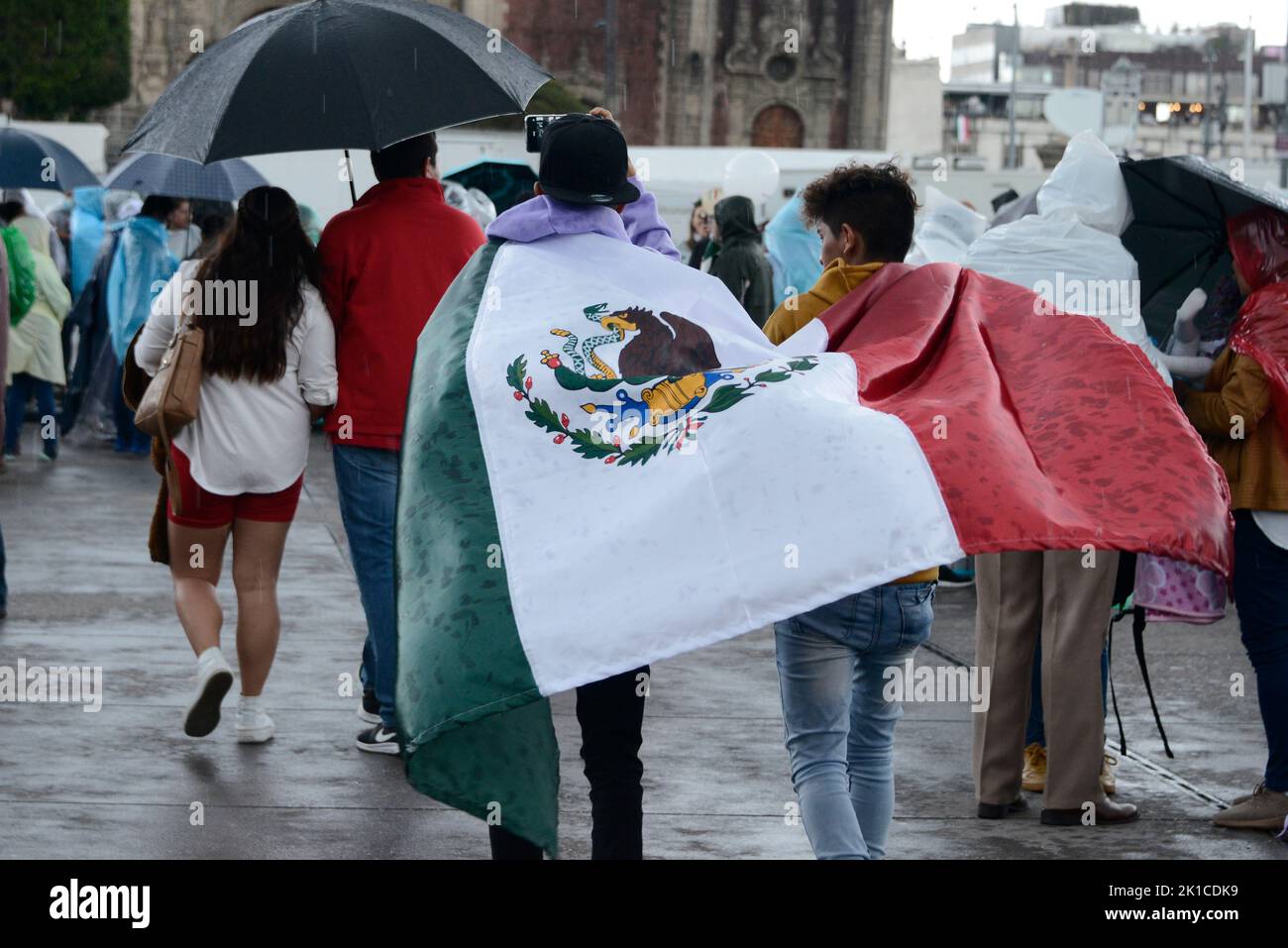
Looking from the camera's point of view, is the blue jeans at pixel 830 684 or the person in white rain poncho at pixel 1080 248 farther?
the person in white rain poncho at pixel 1080 248

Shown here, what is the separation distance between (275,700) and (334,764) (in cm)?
100

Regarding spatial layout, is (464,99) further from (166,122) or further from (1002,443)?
(1002,443)

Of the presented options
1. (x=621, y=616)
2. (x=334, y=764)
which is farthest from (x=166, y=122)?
(x=621, y=616)

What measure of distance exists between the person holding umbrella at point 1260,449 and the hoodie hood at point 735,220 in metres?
6.57

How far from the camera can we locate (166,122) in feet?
19.6

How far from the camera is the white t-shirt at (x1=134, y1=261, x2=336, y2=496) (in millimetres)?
6188

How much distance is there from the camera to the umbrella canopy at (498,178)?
1339 centimetres

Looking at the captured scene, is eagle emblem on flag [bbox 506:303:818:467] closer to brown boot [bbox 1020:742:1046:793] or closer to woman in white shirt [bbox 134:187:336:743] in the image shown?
woman in white shirt [bbox 134:187:336:743]

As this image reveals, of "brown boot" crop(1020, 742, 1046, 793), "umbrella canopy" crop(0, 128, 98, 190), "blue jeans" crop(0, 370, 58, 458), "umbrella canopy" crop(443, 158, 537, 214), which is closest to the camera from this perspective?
"brown boot" crop(1020, 742, 1046, 793)

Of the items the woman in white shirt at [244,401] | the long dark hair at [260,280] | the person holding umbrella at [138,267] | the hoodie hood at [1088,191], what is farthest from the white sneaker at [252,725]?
the person holding umbrella at [138,267]

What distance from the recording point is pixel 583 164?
439 centimetres

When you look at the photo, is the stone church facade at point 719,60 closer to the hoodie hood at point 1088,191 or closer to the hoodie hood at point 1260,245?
the hoodie hood at point 1088,191

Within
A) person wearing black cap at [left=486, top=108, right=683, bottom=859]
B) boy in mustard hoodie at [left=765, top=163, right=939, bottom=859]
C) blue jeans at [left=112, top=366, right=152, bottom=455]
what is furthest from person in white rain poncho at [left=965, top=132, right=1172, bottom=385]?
blue jeans at [left=112, top=366, right=152, bottom=455]

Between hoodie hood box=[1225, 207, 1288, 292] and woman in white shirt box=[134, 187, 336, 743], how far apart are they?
275 centimetres
